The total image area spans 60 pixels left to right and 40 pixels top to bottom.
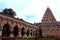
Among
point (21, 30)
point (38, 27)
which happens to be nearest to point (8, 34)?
point (21, 30)

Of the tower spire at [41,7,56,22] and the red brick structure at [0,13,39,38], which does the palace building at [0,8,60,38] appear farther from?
the tower spire at [41,7,56,22]

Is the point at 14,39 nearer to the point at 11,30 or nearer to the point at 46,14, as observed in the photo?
the point at 11,30

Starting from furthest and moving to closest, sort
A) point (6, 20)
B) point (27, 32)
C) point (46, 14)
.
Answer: point (46, 14) → point (27, 32) → point (6, 20)

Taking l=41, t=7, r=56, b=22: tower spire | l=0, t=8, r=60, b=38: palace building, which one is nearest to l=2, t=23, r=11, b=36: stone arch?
l=0, t=8, r=60, b=38: palace building

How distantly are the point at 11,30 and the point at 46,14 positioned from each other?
2653 cm

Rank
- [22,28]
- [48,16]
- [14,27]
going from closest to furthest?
[14,27]
[22,28]
[48,16]

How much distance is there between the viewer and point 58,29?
1271 inches

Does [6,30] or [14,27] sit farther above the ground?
[14,27]

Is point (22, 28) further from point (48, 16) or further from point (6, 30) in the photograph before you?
point (48, 16)

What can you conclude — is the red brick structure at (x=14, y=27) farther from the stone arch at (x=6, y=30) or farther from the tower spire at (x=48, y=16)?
the tower spire at (x=48, y=16)

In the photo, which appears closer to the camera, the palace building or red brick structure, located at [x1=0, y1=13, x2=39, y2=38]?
red brick structure, located at [x1=0, y1=13, x2=39, y2=38]

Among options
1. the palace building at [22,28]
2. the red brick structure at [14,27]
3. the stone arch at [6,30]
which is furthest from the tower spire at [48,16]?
the stone arch at [6,30]

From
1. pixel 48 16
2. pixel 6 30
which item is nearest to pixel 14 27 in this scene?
pixel 6 30

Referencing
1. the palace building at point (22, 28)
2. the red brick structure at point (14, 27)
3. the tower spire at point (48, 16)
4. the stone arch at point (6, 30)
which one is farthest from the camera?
the tower spire at point (48, 16)
